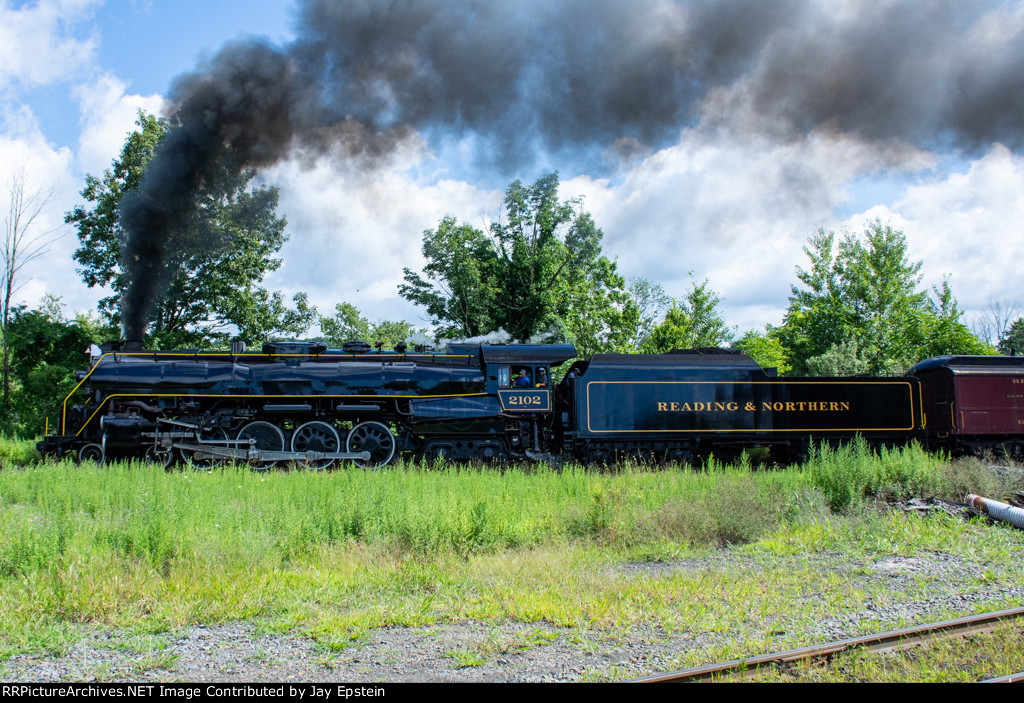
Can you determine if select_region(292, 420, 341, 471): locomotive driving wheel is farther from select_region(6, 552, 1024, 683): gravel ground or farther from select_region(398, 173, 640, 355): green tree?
select_region(398, 173, 640, 355): green tree

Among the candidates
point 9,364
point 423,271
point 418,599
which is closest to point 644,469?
point 418,599

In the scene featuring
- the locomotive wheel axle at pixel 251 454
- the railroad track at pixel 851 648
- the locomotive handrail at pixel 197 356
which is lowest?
the railroad track at pixel 851 648

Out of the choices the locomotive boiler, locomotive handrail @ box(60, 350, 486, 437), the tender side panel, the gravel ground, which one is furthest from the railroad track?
locomotive handrail @ box(60, 350, 486, 437)

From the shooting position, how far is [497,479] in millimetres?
9062

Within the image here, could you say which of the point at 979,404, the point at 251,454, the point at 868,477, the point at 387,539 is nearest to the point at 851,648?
the point at 387,539

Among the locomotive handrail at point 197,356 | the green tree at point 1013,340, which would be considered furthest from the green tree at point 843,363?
the green tree at point 1013,340

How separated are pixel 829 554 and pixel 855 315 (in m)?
26.1

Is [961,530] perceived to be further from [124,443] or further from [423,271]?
[423,271]

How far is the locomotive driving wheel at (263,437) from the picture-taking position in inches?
441

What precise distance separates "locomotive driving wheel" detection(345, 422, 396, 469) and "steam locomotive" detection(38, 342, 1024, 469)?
0.08 ft

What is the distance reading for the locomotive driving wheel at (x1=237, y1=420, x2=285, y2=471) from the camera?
11195 millimetres

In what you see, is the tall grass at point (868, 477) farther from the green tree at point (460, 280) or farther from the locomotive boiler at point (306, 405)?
the green tree at point (460, 280)

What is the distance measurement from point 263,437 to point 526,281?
16795mm

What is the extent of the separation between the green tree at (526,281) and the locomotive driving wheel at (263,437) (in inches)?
591
